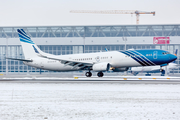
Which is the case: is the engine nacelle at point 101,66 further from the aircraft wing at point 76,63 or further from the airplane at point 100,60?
the aircraft wing at point 76,63

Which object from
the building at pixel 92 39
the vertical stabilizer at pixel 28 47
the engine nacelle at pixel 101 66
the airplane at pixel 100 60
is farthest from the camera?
the building at pixel 92 39

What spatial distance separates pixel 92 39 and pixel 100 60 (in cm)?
3535

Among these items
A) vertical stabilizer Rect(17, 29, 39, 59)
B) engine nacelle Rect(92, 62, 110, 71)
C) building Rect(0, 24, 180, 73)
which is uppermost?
building Rect(0, 24, 180, 73)

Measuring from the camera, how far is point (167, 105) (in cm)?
1263

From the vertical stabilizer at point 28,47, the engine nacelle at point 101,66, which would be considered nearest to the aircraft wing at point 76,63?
the engine nacelle at point 101,66

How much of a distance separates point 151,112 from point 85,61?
29711 mm

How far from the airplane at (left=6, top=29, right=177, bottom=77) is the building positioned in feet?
103

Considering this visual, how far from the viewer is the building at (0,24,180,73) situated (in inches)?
2857

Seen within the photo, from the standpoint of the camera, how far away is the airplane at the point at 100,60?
1427 inches

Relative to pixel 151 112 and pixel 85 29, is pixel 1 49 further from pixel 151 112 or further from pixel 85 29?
pixel 151 112

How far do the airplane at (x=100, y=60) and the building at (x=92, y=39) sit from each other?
31285 millimetres

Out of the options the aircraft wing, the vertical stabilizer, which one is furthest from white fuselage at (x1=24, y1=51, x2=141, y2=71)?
the vertical stabilizer

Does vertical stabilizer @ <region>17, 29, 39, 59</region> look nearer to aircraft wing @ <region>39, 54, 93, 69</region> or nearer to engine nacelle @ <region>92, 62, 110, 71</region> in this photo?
aircraft wing @ <region>39, 54, 93, 69</region>

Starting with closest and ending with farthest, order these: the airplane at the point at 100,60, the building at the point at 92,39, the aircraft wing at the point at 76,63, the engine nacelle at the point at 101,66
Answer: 1. the airplane at the point at 100,60
2. the engine nacelle at the point at 101,66
3. the aircraft wing at the point at 76,63
4. the building at the point at 92,39
